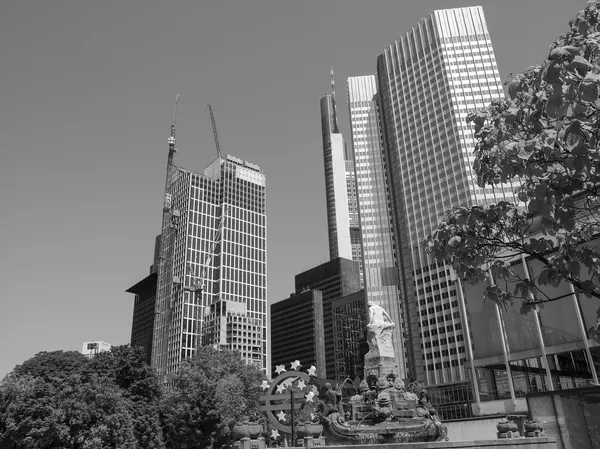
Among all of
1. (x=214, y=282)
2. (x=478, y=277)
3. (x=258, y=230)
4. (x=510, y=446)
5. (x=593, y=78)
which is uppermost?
(x=258, y=230)

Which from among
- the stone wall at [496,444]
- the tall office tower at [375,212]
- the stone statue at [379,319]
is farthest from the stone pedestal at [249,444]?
the tall office tower at [375,212]

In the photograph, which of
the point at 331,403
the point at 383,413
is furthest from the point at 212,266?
the point at 383,413

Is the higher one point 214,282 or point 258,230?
point 258,230

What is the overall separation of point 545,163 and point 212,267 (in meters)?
166

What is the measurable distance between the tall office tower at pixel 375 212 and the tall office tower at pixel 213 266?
4936cm

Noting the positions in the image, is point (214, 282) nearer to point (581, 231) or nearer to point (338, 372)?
point (338, 372)

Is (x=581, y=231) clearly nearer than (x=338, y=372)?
Yes

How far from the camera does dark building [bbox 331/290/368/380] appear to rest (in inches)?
6299

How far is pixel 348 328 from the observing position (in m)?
166

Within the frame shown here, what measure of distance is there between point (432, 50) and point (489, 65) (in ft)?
51.8

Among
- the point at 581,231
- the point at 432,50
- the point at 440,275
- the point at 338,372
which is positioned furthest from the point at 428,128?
the point at 581,231

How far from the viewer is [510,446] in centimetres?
2127

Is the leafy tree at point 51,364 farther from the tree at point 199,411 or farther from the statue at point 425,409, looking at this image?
the statue at point 425,409

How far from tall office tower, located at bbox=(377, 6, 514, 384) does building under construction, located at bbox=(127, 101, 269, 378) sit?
61.1 m
